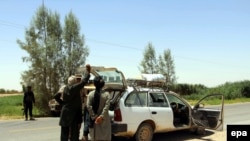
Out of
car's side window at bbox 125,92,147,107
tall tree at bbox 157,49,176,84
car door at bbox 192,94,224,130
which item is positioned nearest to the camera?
car's side window at bbox 125,92,147,107

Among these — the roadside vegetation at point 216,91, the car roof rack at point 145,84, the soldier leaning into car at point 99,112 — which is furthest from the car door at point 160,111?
the roadside vegetation at point 216,91

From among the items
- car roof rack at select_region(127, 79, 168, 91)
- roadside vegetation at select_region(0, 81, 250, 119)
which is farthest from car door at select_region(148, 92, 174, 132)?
roadside vegetation at select_region(0, 81, 250, 119)

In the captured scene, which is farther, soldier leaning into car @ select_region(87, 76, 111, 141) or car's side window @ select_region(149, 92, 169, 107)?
car's side window @ select_region(149, 92, 169, 107)

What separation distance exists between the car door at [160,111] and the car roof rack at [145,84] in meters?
0.38

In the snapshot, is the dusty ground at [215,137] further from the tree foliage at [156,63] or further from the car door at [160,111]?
the tree foliage at [156,63]

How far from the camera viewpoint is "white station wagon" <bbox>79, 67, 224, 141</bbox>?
934 centimetres

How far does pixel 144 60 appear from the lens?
44.2 metres

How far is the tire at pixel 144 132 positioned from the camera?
382 inches

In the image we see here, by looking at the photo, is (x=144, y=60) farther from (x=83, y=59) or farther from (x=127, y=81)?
A: (x=127, y=81)

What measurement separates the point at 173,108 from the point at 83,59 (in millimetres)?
15684

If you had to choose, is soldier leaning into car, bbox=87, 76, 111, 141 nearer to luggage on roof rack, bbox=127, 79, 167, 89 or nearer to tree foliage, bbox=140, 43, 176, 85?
luggage on roof rack, bbox=127, 79, 167, 89

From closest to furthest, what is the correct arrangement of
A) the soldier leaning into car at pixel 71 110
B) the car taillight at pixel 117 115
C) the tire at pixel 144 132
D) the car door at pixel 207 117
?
the soldier leaning into car at pixel 71 110 < the car taillight at pixel 117 115 < the tire at pixel 144 132 < the car door at pixel 207 117

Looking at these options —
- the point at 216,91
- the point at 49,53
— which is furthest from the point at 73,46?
the point at 216,91

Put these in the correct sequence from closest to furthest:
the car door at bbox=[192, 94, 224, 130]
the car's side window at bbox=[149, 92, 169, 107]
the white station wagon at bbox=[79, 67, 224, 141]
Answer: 1. the white station wagon at bbox=[79, 67, 224, 141]
2. the car's side window at bbox=[149, 92, 169, 107]
3. the car door at bbox=[192, 94, 224, 130]
